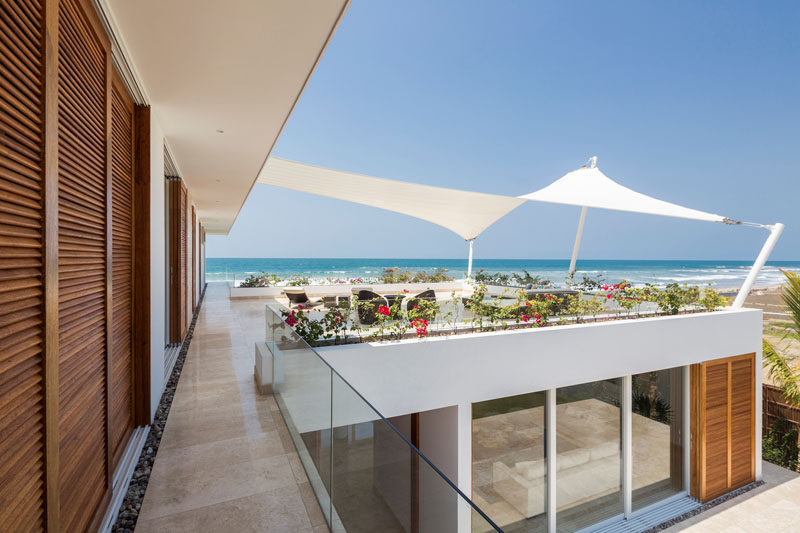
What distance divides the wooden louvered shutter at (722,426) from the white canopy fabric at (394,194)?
18.0 ft

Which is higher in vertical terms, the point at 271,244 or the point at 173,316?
the point at 271,244

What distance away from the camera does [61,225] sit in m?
1.82

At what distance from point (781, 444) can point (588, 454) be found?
225 inches

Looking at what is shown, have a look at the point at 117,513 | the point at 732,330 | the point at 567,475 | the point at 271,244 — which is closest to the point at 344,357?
the point at 117,513

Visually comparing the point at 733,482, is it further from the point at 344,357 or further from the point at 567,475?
the point at 344,357

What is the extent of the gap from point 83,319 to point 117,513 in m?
1.29

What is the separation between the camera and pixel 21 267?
4.56ft

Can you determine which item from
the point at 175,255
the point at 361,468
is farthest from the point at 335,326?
the point at 175,255

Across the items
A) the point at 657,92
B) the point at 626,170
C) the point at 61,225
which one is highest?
the point at 657,92

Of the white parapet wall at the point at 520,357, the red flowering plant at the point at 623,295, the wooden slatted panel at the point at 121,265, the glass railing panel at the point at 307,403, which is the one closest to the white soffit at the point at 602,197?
the red flowering plant at the point at 623,295

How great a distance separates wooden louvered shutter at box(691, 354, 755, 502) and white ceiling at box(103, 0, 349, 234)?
859 centimetres

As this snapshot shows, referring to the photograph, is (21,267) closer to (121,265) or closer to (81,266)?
(81,266)

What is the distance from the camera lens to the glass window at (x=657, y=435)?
285 inches

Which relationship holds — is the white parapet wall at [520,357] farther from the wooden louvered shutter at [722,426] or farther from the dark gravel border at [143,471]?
the dark gravel border at [143,471]
